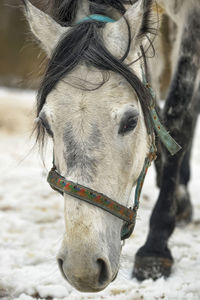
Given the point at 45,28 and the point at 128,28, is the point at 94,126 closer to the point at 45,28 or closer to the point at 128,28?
the point at 128,28

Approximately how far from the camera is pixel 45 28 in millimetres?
2316

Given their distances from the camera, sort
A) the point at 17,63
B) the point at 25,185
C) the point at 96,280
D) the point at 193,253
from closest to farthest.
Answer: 1. the point at 96,280
2. the point at 193,253
3. the point at 25,185
4. the point at 17,63

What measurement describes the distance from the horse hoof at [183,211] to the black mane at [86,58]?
182cm

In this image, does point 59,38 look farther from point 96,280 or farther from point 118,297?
point 118,297

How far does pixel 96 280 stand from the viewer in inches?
72.3

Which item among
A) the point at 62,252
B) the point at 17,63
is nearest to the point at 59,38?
the point at 62,252

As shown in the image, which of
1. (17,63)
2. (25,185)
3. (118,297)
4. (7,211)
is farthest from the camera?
(17,63)

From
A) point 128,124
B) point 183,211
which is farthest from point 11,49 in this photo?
point 128,124

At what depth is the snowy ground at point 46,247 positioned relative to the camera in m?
2.69

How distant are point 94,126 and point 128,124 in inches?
7.3

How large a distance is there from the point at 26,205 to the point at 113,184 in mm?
2708

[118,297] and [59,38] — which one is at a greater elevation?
[59,38]

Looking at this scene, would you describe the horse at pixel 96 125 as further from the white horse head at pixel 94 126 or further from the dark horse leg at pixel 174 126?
the dark horse leg at pixel 174 126

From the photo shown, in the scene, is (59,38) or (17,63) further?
(17,63)
